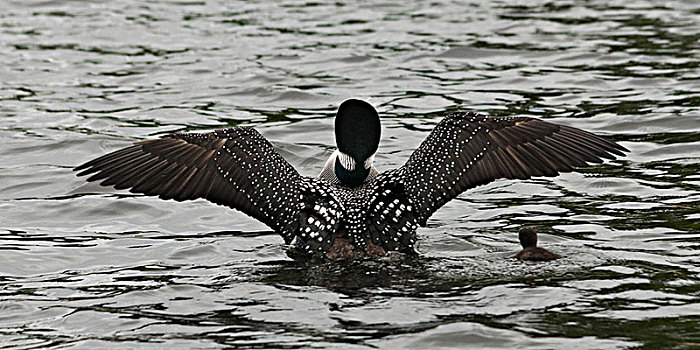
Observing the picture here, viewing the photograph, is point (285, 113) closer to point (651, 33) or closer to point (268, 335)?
point (651, 33)

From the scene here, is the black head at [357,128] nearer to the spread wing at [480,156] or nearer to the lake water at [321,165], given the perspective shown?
the spread wing at [480,156]

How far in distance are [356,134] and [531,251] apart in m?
1.47

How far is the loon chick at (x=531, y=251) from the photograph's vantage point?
7730 mm

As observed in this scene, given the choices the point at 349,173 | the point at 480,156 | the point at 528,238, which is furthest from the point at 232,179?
the point at 528,238

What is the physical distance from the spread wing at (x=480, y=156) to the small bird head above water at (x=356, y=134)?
252mm

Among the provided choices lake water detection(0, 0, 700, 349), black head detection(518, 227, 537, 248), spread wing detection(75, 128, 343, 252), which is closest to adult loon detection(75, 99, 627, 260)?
spread wing detection(75, 128, 343, 252)

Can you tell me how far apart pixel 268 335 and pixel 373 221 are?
190 cm

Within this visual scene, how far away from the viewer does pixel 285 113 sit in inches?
528

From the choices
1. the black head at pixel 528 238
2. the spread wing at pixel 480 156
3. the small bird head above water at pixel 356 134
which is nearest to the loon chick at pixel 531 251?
the black head at pixel 528 238

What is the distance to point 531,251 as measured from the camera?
25.5 feet

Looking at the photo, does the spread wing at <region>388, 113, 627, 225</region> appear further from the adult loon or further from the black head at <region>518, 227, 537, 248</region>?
the black head at <region>518, 227, 537, 248</region>

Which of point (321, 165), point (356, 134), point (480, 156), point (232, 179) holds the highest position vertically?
point (356, 134)

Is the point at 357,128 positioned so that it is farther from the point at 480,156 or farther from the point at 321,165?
the point at 321,165

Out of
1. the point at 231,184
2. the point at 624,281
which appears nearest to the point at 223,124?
the point at 231,184
